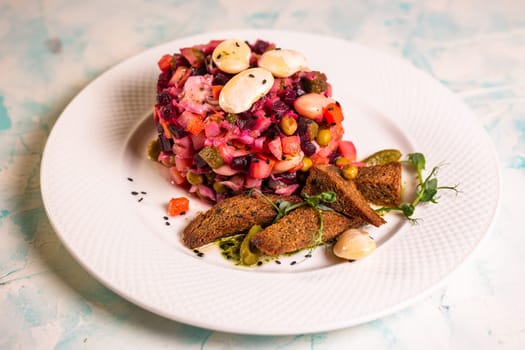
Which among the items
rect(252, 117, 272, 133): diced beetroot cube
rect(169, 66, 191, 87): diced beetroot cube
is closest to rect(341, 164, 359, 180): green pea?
rect(252, 117, 272, 133): diced beetroot cube

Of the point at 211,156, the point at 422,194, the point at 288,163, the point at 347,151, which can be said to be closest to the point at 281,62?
the point at 288,163

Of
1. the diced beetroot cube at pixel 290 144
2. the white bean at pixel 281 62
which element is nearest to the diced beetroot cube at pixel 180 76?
the white bean at pixel 281 62

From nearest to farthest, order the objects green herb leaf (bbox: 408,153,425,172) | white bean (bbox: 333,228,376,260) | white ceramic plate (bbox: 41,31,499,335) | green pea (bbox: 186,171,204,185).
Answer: white ceramic plate (bbox: 41,31,499,335) < white bean (bbox: 333,228,376,260) < green pea (bbox: 186,171,204,185) < green herb leaf (bbox: 408,153,425,172)

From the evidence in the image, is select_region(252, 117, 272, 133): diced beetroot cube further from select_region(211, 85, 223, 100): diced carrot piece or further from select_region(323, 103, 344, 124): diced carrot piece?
select_region(323, 103, 344, 124): diced carrot piece

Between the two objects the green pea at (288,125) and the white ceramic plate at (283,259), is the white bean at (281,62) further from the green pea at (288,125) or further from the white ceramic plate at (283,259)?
the white ceramic plate at (283,259)

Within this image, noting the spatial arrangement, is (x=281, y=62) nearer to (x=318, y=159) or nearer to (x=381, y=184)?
(x=318, y=159)

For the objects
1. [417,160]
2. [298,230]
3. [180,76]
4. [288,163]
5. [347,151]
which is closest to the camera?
[298,230]

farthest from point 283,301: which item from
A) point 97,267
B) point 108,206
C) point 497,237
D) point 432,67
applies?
point 432,67
